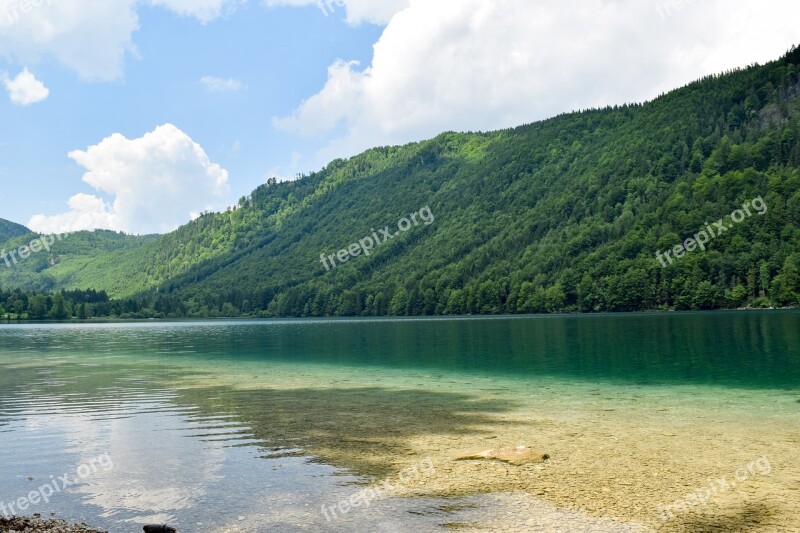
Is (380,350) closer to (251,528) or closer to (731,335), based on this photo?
(731,335)

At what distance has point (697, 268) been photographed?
195m

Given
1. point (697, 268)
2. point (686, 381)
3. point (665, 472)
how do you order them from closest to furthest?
point (665, 472)
point (686, 381)
point (697, 268)

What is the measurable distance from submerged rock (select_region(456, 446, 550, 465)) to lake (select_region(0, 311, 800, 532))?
18.2 inches

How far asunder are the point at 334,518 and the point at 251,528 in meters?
2.05

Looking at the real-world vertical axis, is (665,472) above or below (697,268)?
below

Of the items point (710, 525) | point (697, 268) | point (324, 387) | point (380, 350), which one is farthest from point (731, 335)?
point (697, 268)

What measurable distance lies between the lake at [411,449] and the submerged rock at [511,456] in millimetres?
462

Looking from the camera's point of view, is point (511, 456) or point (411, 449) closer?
point (511, 456)

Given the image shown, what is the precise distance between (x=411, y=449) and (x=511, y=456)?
3960mm

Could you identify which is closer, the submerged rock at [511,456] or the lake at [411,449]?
the lake at [411,449]

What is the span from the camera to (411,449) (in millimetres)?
22844

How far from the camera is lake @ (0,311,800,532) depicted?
15641 millimetres

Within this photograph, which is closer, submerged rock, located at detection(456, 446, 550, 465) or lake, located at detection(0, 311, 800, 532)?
lake, located at detection(0, 311, 800, 532)

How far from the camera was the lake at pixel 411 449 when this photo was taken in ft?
51.3
